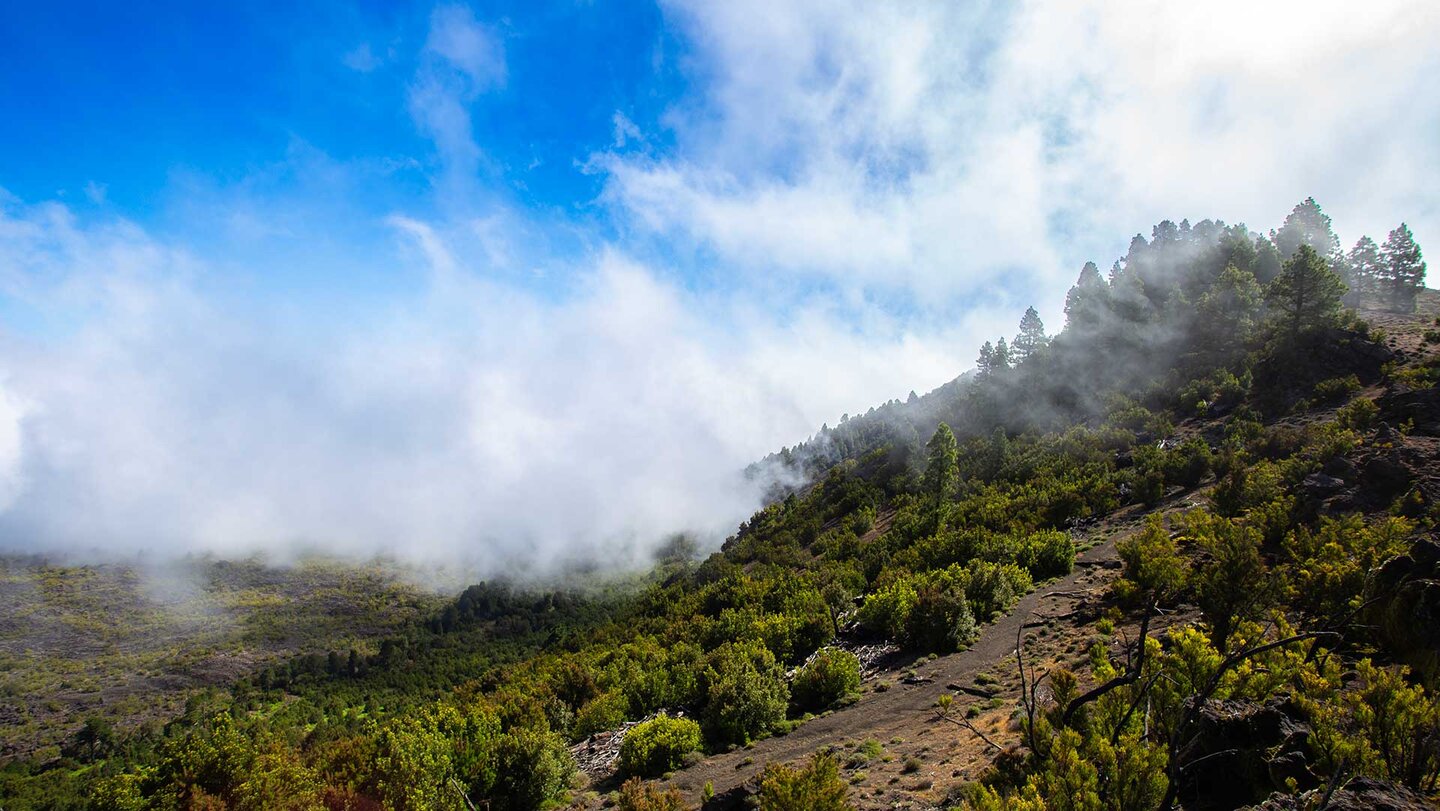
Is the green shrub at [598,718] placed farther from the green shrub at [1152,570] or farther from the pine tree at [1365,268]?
the pine tree at [1365,268]

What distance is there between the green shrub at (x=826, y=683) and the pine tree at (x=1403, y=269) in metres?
106

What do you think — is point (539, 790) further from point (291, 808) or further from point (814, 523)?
point (814, 523)

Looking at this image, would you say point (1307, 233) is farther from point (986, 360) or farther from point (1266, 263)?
point (986, 360)


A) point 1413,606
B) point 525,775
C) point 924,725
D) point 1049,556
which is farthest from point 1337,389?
point 525,775

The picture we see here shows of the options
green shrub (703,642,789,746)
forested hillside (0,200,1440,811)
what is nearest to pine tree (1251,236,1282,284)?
forested hillside (0,200,1440,811)

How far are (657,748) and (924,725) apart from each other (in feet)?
36.3

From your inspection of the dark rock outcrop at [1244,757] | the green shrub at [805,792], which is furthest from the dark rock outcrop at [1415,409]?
the green shrub at [805,792]

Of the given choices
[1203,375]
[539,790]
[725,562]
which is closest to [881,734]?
[539,790]

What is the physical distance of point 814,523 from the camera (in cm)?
7831

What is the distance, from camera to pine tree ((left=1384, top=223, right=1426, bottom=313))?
267 feet

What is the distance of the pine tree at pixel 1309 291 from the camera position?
58.3m

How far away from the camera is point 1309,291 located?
196 ft

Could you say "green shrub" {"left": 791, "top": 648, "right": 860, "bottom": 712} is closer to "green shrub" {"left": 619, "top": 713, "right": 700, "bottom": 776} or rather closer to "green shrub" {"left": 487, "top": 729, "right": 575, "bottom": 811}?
"green shrub" {"left": 619, "top": 713, "right": 700, "bottom": 776}

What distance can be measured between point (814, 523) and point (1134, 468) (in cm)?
3855
